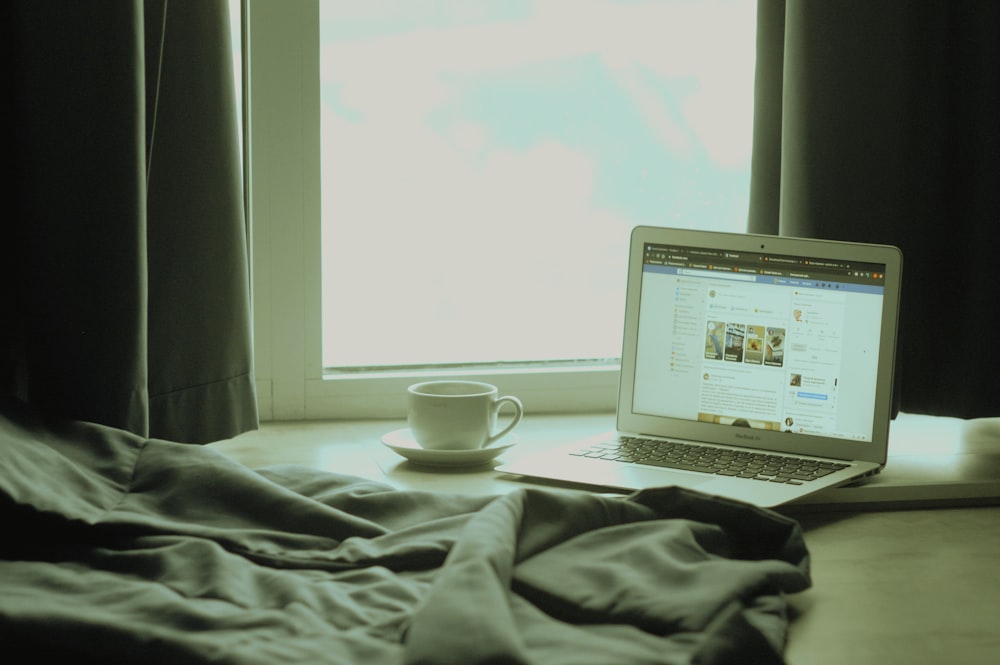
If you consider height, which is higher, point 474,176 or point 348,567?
point 474,176

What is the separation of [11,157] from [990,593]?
39.2 inches

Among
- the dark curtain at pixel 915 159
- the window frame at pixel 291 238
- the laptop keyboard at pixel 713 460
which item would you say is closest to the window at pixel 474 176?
the window frame at pixel 291 238

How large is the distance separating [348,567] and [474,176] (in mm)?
835

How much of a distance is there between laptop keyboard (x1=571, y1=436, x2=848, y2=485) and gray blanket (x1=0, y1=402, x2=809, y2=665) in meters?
0.25

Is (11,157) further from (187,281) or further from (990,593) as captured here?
(990,593)

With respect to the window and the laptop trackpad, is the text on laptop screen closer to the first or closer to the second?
the laptop trackpad

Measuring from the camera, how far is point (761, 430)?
1229mm

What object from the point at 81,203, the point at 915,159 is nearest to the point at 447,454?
the point at 81,203

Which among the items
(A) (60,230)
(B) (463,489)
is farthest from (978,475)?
(A) (60,230)

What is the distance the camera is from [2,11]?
3.64 ft

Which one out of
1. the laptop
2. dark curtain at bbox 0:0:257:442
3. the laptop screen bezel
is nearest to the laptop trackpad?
the laptop

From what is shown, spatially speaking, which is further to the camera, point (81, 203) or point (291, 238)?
point (291, 238)

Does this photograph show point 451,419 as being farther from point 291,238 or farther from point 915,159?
point 915,159

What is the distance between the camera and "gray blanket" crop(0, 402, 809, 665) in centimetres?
66
